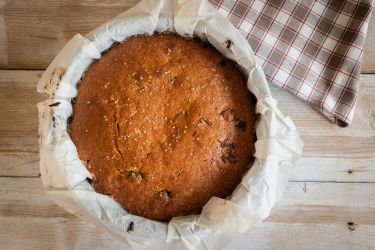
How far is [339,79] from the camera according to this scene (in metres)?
1.27

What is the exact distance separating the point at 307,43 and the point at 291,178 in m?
0.54

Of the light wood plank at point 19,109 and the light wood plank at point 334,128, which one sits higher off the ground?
the light wood plank at point 334,128

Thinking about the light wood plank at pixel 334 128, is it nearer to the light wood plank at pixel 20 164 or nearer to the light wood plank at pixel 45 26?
the light wood plank at pixel 45 26

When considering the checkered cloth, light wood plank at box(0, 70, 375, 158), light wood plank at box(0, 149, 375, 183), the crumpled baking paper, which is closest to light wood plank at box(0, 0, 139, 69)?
the crumpled baking paper

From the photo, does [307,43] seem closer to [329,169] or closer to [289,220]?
[329,169]

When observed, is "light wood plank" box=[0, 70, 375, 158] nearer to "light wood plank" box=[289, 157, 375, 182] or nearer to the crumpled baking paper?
"light wood plank" box=[289, 157, 375, 182]

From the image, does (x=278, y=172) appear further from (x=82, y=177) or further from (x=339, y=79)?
(x=82, y=177)

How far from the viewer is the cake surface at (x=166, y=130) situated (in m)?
1.01

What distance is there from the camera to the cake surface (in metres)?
1.01

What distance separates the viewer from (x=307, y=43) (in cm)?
128

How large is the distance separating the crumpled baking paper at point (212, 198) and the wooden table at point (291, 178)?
283mm

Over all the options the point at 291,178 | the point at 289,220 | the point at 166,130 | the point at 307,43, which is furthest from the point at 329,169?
the point at 166,130

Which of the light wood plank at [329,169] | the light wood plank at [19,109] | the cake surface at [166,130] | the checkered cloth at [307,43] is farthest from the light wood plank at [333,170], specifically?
the light wood plank at [19,109]

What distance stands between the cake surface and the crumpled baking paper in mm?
41
